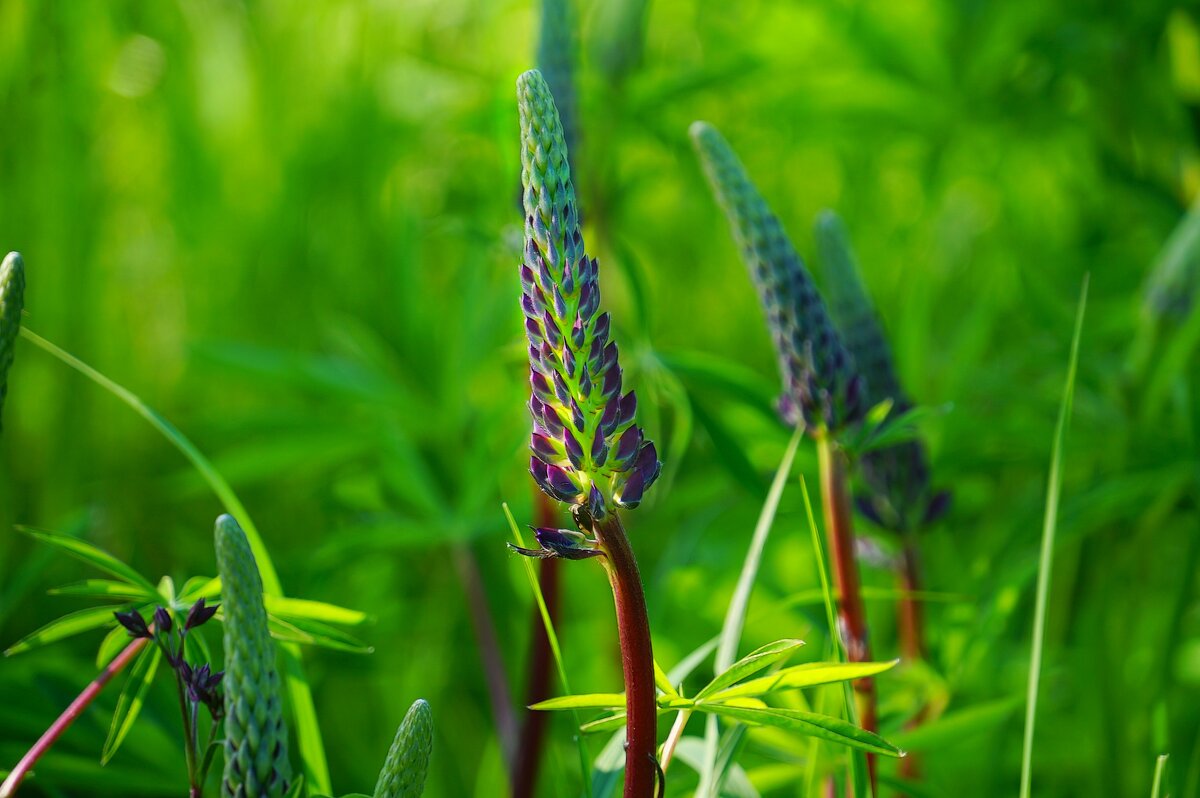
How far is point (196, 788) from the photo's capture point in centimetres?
75

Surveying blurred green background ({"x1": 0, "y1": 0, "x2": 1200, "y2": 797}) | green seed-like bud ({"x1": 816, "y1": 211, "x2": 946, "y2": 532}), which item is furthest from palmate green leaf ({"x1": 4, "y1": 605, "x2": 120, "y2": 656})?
green seed-like bud ({"x1": 816, "y1": 211, "x2": 946, "y2": 532})

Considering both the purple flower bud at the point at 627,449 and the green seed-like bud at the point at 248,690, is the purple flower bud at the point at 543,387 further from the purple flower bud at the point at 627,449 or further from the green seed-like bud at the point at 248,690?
the green seed-like bud at the point at 248,690

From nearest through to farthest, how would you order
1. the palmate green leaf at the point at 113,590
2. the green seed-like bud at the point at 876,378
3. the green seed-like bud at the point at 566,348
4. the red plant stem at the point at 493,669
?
the green seed-like bud at the point at 566,348 → the palmate green leaf at the point at 113,590 → the green seed-like bud at the point at 876,378 → the red plant stem at the point at 493,669

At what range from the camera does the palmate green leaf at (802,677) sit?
74cm

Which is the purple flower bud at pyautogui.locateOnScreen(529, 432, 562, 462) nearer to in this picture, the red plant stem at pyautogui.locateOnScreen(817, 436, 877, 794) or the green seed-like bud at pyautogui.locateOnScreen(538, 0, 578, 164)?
the red plant stem at pyautogui.locateOnScreen(817, 436, 877, 794)

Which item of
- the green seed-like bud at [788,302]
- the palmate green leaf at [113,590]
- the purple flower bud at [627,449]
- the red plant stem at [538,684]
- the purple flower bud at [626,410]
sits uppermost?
the green seed-like bud at [788,302]

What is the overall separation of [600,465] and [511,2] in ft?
6.42

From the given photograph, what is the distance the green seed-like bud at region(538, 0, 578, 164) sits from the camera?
1264mm

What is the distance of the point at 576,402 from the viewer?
66cm

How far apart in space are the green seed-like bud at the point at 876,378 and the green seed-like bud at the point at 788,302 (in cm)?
20

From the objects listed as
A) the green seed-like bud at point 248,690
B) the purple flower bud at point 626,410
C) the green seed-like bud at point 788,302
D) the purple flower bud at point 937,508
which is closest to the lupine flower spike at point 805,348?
the green seed-like bud at point 788,302

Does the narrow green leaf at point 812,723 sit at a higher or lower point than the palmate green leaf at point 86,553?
lower

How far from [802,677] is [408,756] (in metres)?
0.28

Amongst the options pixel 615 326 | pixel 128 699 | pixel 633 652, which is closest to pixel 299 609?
pixel 128 699
